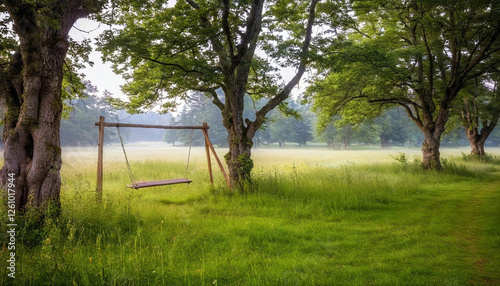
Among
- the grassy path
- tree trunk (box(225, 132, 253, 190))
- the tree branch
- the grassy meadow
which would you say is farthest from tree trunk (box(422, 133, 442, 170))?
tree trunk (box(225, 132, 253, 190))

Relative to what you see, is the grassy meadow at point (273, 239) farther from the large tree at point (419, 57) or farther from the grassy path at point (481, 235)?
the large tree at point (419, 57)

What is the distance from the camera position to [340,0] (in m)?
10.5

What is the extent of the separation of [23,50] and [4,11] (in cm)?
149

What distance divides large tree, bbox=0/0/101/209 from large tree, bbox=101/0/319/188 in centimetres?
155

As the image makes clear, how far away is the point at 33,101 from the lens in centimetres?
528

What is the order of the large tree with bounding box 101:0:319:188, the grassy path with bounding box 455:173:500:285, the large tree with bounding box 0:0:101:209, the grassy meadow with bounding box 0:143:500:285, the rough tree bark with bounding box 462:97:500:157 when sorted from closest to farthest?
the grassy meadow with bounding box 0:143:500:285 → the grassy path with bounding box 455:173:500:285 → the large tree with bounding box 0:0:101:209 → the large tree with bounding box 101:0:319:188 → the rough tree bark with bounding box 462:97:500:157

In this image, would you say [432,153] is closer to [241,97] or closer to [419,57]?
[419,57]

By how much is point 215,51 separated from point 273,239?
23.5ft

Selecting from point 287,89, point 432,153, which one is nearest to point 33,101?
point 287,89

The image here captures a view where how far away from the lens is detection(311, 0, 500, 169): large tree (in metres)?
11.3

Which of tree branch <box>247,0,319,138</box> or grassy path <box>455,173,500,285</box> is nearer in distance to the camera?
grassy path <box>455,173,500,285</box>

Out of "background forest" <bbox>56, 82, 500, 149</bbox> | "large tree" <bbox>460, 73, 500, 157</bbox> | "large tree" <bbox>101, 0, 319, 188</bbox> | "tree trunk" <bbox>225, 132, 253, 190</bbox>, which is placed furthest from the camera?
"background forest" <bbox>56, 82, 500, 149</bbox>

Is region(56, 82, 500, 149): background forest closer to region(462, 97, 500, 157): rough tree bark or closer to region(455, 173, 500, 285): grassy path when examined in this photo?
region(462, 97, 500, 157): rough tree bark

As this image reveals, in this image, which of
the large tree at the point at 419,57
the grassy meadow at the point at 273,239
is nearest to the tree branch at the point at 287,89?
the large tree at the point at 419,57
